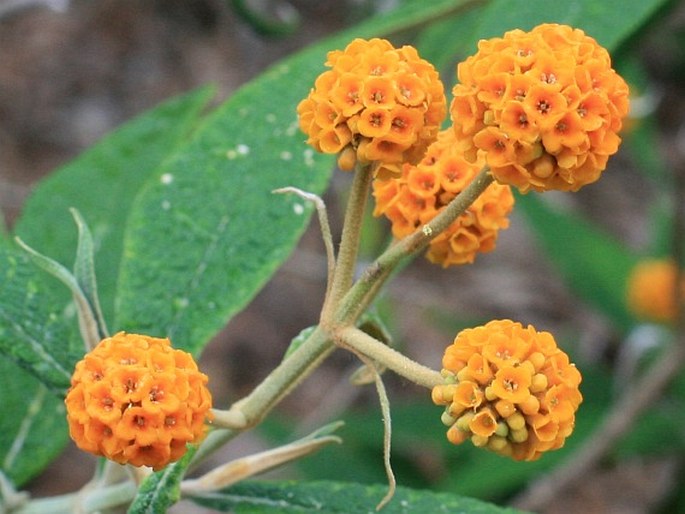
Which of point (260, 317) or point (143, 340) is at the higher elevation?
point (260, 317)

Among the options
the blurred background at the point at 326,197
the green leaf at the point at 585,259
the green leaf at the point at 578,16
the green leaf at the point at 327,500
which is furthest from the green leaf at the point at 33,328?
the green leaf at the point at 585,259

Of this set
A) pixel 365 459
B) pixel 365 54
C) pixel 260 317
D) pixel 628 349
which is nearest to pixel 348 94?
pixel 365 54

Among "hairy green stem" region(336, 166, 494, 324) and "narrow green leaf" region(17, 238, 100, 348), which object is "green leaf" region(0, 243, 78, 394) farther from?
"hairy green stem" region(336, 166, 494, 324)

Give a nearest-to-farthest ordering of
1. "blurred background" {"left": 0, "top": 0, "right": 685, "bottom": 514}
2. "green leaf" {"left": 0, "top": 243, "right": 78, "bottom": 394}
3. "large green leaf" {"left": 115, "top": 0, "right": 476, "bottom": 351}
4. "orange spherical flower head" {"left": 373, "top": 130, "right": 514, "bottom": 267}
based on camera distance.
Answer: "orange spherical flower head" {"left": 373, "top": 130, "right": 514, "bottom": 267}, "green leaf" {"left": 0, "top": 243, "right": 78, "bottom": 394}, "large green leaf" {"left": 115, "top": 0, "right": 476, "bottom": 351}, "blurred background" {"left": 0, "top": 0, "right": 685, "bottom": 514}

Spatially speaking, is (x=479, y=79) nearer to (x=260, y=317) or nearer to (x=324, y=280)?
(x=324, y=280)

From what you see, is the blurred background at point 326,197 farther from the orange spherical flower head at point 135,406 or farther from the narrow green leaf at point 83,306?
the orange spherical flower head at point 135,406

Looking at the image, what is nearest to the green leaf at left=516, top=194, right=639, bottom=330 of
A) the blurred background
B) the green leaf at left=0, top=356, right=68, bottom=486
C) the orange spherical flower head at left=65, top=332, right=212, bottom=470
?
the blurred background

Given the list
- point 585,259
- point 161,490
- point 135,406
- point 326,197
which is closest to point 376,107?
point 135,406
